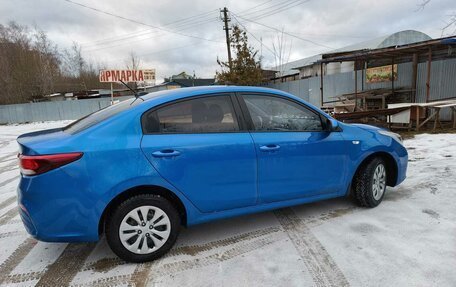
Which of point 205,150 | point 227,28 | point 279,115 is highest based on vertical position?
point 227,28

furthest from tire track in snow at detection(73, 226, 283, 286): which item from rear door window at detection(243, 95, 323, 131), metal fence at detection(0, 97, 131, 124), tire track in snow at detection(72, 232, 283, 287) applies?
metal fence at detection(0, 97, 131, 124)

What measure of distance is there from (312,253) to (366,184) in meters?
1.38

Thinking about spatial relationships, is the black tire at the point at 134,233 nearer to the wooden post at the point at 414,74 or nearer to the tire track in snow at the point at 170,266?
the tire track in snow at the point at 170,266

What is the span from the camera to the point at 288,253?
9.45 feet

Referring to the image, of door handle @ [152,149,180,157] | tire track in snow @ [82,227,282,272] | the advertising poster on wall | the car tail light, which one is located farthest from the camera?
the advertising poster on wall

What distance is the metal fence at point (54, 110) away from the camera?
2969 cm

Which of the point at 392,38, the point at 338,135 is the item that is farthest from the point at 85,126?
the point at 392,38

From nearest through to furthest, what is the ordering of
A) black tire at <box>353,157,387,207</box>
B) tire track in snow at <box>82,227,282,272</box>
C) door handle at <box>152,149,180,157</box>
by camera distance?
door handle at <box>152,149,180,157</box> < tire track in snow at <box>82,227,282,272</box> < black tire at <box>353,157,387,207</box>

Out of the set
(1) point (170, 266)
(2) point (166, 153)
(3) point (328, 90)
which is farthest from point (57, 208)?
(3) point (328, 90)

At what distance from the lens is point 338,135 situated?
11.6 ft

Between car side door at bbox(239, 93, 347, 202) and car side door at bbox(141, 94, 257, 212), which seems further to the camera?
car side door at bbox(239, 93, 347, 202)

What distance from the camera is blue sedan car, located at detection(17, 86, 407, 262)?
8.21 ft

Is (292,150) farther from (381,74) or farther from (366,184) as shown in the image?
(381,74)

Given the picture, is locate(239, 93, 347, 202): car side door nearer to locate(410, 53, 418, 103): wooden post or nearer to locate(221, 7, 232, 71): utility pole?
locate(410, 53, 418, 103): wooden post
